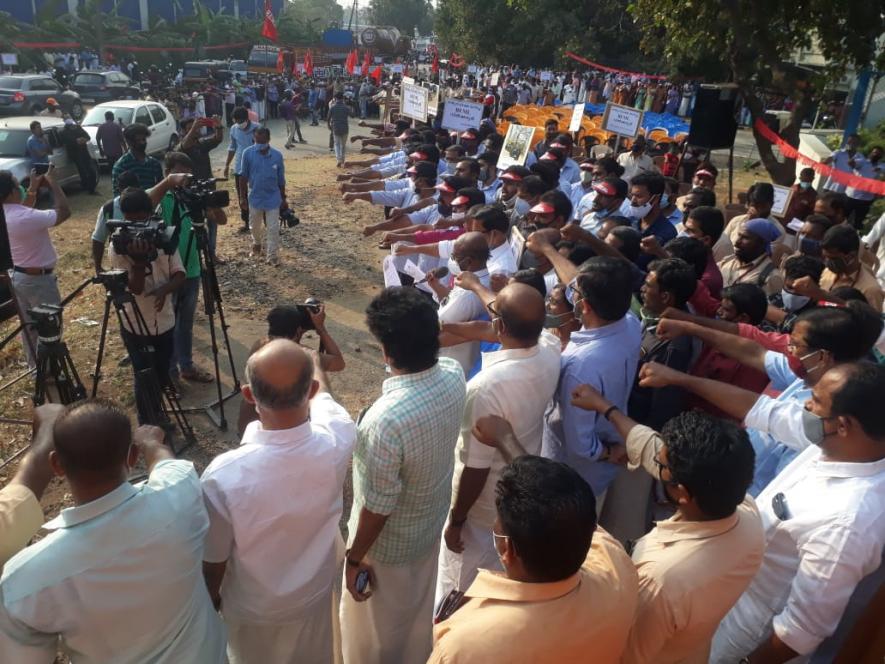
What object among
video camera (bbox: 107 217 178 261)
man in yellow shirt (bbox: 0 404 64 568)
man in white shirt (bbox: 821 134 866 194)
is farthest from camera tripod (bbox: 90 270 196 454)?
man in white shirt (bbox: 821 134 866 194)

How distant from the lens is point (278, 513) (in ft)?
7.02

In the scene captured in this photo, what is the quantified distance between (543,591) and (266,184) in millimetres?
7623

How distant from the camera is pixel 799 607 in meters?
2.02

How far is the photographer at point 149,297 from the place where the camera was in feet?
14.2

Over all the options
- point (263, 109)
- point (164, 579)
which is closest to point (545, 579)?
point (164, 579)

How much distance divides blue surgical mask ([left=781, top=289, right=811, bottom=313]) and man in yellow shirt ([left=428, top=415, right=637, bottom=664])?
298cm

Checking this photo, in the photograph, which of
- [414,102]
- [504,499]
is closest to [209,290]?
[504,499]

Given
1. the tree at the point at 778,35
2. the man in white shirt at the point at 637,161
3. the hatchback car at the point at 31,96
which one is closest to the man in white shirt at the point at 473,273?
the man in white shirt at the point at 637,161

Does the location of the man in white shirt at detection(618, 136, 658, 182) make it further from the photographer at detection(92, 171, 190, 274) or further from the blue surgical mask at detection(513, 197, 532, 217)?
the photographer at detection(92, 171, 190, 274)

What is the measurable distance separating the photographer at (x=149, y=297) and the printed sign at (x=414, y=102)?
7004 millimetres

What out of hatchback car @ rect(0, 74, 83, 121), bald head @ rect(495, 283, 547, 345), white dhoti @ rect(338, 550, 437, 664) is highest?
bald head @ rect(495, 283, 547, 345)

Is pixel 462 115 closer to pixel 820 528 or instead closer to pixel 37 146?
pixel 37 146

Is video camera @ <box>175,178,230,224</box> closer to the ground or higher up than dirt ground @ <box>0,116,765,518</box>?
higher up

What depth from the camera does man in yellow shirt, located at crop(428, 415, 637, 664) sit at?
1.51m
